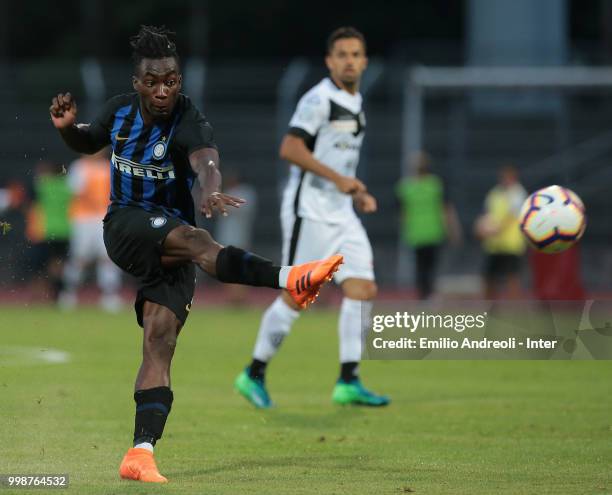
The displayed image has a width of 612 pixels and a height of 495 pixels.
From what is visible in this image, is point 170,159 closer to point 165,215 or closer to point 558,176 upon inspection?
point 165,215

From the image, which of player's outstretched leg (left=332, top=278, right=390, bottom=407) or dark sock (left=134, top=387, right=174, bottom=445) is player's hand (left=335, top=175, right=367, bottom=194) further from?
dark sock (left=134, top=387, right=174, bottom=445)

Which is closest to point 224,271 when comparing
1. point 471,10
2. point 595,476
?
point 595,476

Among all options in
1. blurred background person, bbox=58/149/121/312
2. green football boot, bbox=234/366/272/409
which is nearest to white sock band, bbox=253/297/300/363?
green football boot, bbox=234/366/272/409

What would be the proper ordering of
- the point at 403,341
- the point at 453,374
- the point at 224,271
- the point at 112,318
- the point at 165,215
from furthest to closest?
1. the point at 112,318
2. the point at 453,374
3. the point at 403,341
4. the point at 165,215
5. the point at 224,271

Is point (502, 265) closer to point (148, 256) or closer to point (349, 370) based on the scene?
point (349, 370)

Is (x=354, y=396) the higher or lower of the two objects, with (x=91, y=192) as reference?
lower

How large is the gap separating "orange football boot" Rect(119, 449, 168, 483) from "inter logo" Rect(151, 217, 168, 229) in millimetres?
1094

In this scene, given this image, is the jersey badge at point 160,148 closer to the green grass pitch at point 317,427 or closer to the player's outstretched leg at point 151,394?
the player's outstretched leg at point 151,394

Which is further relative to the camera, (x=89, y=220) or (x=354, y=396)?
(x=89, y=220)

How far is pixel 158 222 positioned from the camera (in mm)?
6977

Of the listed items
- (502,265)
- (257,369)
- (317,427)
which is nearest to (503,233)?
(502,265)

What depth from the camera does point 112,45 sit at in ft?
129

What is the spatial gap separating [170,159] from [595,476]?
2642 mm

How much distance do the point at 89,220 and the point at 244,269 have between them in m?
14.5
